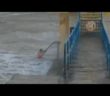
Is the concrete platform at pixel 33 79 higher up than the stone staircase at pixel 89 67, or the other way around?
the stone staircase at pixel 89 67

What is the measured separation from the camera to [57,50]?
4301 mm

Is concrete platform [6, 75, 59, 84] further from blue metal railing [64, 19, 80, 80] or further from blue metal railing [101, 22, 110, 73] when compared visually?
blue metal railing [101, 22, 110, 73]

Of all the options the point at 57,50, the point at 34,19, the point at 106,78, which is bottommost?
the point at 106,78

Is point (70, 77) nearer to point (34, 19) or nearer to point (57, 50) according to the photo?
point (57, 50)

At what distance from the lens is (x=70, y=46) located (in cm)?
428

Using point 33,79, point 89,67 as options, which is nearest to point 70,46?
point 89,67

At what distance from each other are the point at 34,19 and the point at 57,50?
0.44 m

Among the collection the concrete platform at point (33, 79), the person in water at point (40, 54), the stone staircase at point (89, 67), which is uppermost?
the person in water at point (40, 54)

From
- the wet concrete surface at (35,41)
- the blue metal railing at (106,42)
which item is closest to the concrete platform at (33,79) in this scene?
Result: the wet concrete surface at (35,41)

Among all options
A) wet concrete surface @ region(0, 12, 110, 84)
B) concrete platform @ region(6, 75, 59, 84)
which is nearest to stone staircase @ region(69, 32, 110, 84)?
wet concrete surface @ region(0, 12, 110, 84)

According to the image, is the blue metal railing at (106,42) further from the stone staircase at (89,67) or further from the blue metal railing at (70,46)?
the blue metal railing at (70,46)

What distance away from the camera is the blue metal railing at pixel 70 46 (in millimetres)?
4219
